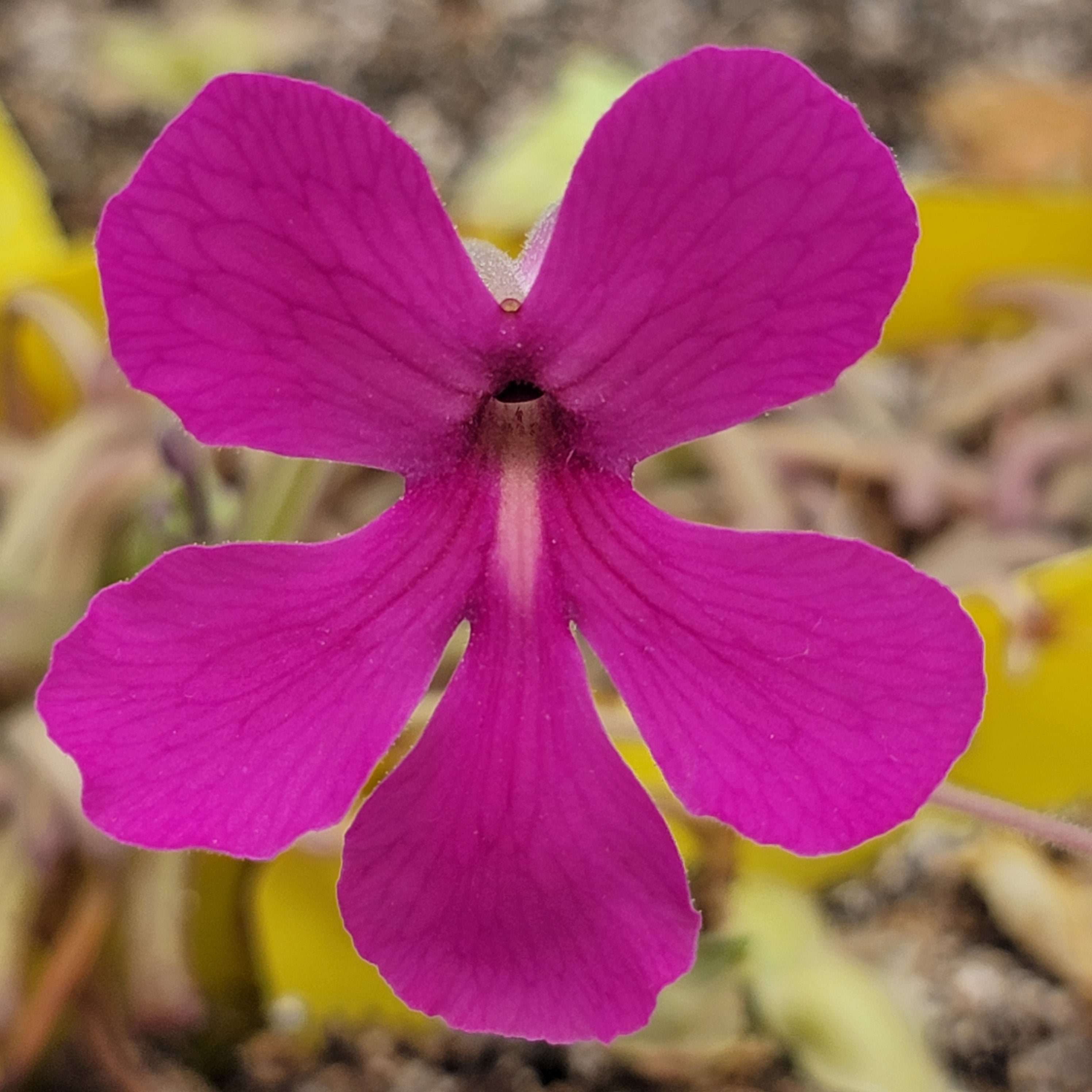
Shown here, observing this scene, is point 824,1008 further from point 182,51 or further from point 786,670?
point 182,51

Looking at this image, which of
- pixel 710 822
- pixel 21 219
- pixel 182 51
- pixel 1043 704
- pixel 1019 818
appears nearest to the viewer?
pixel 1019 818

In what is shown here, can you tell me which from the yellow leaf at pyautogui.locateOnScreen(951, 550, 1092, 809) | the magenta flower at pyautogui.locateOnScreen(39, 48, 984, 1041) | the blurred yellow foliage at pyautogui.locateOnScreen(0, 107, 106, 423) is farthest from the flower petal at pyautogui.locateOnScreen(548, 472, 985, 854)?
the blurred yellow foliage at pyautogui.locateOnScreen(0, 107, 106, 423)

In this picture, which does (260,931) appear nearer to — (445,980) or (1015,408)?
(445,980)

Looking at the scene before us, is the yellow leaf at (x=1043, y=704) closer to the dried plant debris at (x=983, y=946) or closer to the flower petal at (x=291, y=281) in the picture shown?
the dried plant debris at (x=983, y=946)

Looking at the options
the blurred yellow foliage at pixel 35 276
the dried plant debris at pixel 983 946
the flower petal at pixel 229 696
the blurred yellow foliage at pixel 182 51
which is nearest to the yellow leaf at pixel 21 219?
the blurred yellow foliage at pixel 35 276

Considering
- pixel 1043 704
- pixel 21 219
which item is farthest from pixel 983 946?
pixel 21 219

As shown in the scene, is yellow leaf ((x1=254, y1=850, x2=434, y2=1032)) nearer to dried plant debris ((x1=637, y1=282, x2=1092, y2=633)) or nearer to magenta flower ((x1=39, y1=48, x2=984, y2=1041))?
magenta flower ((x1=39, y1=48, x2=984, y2=1041))
